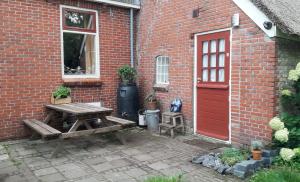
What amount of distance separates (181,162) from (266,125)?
1587mm

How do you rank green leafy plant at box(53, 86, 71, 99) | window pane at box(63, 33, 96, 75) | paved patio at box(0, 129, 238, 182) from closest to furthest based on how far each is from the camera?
paved patio at box(0, 129, 238, 182)
green leafy plant at box(53, 86, 71, 99)
window pane at box(63, 33, 96, 75)

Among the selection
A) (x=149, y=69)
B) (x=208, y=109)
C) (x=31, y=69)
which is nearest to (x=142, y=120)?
(x=149, y=69)

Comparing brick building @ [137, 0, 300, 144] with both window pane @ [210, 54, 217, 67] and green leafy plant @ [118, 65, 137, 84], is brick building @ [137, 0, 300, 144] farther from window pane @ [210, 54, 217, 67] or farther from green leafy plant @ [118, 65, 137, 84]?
green leafy plant @ [118, 65, 137, 84]

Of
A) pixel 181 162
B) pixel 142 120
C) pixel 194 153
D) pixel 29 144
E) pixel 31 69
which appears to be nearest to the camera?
pixel 181 162

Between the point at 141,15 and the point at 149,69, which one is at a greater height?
the point at 141,15

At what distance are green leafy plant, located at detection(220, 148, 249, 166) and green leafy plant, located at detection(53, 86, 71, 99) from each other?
3901 mm

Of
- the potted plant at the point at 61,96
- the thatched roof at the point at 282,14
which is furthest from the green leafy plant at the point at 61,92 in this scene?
the thatched roof at the point at 282,14

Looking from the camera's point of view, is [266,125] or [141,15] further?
[141,15]

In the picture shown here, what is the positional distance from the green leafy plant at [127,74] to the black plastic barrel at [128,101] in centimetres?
17

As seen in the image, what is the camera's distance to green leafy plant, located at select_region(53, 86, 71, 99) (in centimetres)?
674

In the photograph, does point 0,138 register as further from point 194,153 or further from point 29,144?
point 194,153

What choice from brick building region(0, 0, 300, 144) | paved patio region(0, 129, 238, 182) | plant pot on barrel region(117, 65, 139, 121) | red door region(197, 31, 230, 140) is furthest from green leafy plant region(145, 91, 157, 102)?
red door region(197, 31, 230, 140)

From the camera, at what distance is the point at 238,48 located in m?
5.36

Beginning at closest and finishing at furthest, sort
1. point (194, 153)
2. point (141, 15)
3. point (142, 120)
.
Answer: point (194, 153), point (142, 120), point (141, 15)
